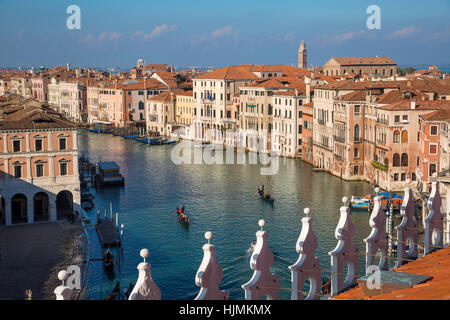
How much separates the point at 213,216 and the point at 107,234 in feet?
19.0

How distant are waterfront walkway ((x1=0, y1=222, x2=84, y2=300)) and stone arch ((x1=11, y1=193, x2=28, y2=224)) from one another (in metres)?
1.01

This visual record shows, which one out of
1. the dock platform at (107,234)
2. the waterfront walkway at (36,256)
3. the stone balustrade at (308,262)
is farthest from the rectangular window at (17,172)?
the stone balustrade at (308,262)

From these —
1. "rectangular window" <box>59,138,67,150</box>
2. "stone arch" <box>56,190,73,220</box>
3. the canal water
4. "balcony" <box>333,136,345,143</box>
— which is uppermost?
"rectangular window" <box>59,138,67,150</box>

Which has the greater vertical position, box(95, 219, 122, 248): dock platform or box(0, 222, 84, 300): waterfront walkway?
box(0, 222, 84, 300): waterfront walkway

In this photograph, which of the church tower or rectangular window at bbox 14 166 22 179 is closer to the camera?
rectangular window at bbox 14 166 22 179

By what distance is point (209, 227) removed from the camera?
25422mm

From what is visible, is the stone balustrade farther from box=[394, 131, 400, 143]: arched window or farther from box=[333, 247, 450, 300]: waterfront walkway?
box=[394, 131, 400, 143]: arched window

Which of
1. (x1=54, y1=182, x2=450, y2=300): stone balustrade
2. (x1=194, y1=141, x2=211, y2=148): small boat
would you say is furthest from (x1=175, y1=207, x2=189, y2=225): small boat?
(x1=194, y1=141, x2=211, y2=148): small boat

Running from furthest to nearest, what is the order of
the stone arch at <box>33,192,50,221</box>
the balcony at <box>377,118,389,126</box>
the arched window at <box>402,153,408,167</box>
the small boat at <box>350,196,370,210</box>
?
the balcony at <box>377,118,389,126</box> < the arched window at <box>402,153,408,167</box> < the small boat at <box>350,196,370,210</box> < the stone arch at <box>33,192,50,221</box>

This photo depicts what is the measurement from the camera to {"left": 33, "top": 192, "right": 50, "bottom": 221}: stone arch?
24795mm

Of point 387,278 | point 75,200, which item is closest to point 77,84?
point 75,200

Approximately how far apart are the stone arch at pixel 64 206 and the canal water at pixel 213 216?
127cm

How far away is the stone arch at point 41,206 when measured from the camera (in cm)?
2480

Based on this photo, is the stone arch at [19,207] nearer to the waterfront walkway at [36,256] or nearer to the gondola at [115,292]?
the waterfront walkway at [36,256]
